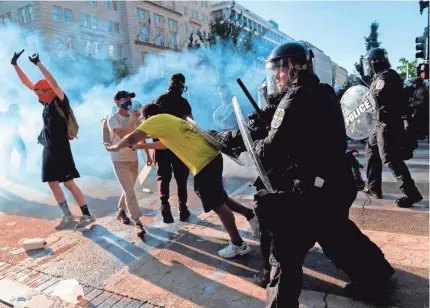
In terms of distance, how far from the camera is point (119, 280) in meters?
3.04

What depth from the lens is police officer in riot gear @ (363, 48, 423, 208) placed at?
429cm

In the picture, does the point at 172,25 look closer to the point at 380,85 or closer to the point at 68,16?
the point at 68,16

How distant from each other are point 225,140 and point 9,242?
10.2ft

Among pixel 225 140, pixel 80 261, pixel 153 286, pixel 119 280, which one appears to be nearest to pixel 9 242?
pixel 80 261

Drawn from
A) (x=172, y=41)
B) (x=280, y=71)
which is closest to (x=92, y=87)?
(x=280, y=71)

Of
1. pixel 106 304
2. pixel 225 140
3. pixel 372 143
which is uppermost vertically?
pixel 225 140

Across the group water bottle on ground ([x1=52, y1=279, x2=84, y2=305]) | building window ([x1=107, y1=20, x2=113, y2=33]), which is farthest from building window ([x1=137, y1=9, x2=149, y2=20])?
water bottle on ground ([x1=52, y1=279, x2=84, y2=305])

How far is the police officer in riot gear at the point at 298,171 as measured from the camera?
1.97 meters

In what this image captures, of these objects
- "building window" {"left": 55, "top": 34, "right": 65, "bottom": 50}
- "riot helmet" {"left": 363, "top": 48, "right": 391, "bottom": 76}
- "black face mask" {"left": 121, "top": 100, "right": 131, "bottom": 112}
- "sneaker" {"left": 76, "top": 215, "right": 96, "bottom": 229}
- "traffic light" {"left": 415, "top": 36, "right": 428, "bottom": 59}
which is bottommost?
"sneaker" {"left": 76, "top": 215, "right": 96, "bottom": 229}

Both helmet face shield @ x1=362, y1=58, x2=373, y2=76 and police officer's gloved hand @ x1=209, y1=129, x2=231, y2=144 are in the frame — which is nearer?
police officer's gloved hand @ x1=209, y1=129, x2=231, y2=144

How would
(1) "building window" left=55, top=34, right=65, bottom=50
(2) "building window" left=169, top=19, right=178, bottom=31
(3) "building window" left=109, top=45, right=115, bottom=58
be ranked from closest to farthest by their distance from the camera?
1. (1) "building window" left=55, top=34, right=65, bottom=50
2. (3) "building window" left=109, top=45, right=115, bottom=58
3. (2) "building window" left=169, top=19, right=178, bottom=31

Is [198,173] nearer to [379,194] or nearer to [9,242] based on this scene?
[9,242]

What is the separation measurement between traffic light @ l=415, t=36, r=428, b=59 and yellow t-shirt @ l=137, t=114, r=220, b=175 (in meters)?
13.2

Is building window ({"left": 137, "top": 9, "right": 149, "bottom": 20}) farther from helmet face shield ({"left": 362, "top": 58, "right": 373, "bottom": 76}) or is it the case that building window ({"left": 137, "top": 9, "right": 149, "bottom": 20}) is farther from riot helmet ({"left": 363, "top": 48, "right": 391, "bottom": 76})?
riot helmet ({"left": 363, "top": 48, "right": 391, "bottom": 76})
